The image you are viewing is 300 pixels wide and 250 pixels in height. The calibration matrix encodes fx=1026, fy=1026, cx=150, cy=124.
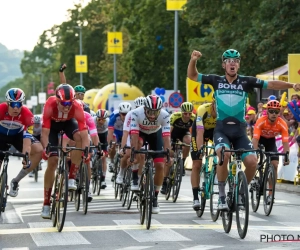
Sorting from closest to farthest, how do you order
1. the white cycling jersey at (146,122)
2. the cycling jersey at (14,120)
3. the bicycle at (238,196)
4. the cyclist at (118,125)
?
the bicycle at (238,196), the cycling jersey at (14,120), the white cycling jersey at (146,122), the cyclist at (118,125)

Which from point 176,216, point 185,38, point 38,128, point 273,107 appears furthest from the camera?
point 185,38

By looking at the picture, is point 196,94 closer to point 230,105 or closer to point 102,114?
point 102,114

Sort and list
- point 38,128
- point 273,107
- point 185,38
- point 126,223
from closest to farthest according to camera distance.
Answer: point 126,223
point 273,107
point 38,128
point 185,38

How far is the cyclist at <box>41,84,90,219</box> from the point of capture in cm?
1338

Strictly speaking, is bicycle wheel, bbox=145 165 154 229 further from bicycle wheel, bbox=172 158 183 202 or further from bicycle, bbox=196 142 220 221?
bicycle wheel, bbox=172 158 183 202

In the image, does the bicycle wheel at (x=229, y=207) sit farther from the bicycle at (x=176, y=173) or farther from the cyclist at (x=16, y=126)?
the bicycle at (x=176, y=173)

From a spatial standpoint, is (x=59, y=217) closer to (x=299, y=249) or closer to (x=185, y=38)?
(x=299, y=249)

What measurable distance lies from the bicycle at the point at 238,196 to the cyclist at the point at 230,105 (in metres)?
0.16

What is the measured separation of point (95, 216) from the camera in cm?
1515

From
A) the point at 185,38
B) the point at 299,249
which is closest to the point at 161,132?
the point at 299,249

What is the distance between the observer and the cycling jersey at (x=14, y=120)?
13462 mm

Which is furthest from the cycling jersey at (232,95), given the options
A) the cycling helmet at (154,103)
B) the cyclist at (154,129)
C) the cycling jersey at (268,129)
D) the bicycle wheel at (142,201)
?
the cycling jersey at (268,129)

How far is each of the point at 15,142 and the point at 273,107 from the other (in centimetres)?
446

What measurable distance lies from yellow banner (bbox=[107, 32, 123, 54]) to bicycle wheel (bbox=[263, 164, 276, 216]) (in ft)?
147
